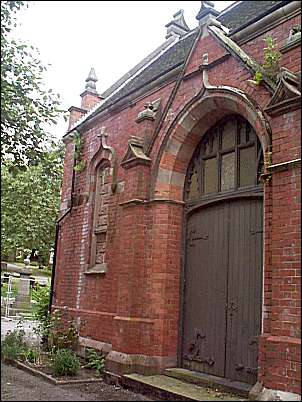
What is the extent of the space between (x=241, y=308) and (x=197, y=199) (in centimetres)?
210

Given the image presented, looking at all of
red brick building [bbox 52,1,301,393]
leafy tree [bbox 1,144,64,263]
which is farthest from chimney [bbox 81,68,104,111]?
leafy tree [bbox 1,144,64,263]

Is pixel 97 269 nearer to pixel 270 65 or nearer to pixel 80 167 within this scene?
pixel 80 167

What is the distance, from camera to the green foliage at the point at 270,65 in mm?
6699

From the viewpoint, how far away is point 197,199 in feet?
27.5

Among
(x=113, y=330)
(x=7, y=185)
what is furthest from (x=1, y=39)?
(x=113, y=330)

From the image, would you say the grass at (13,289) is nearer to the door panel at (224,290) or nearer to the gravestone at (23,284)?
the gravestone at (23,284)

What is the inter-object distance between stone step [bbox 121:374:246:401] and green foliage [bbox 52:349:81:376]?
0.83 meters

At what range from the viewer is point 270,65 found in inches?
266

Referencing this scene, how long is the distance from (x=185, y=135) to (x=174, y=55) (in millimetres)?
3837

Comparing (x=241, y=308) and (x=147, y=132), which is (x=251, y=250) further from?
(x=147, y=132)

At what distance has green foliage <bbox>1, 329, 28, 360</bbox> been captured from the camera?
363 centimetres

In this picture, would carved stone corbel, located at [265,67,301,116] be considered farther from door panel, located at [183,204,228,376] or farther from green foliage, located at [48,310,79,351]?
green foliage, located at [48,310,79,351]

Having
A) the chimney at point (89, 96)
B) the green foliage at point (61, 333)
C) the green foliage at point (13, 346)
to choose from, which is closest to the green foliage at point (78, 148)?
the chimney at point (89, 96)

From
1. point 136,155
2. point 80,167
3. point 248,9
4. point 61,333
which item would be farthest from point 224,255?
point 80,167
